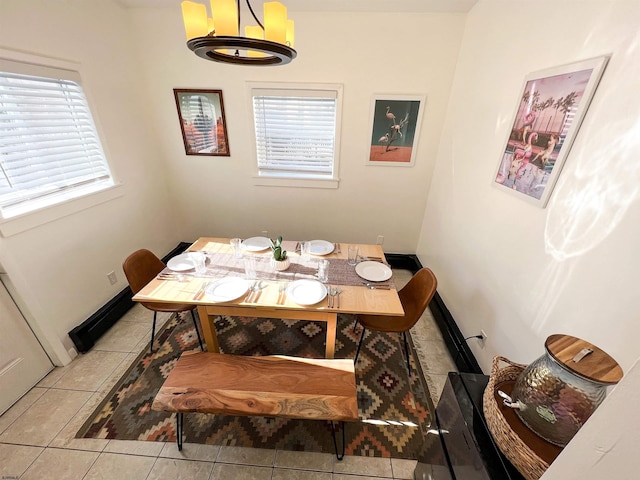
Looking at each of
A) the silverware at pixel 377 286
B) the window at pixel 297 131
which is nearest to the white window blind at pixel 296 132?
the window at pixel 297 131

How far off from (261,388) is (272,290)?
21.7 inches

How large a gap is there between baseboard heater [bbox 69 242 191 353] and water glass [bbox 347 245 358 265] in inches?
84.9

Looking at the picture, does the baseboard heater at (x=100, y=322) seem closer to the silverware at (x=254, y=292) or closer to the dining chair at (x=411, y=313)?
the silverware at (x=254, y=292)

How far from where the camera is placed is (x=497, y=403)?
84cm

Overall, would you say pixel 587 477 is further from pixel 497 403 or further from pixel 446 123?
pixel 446 123

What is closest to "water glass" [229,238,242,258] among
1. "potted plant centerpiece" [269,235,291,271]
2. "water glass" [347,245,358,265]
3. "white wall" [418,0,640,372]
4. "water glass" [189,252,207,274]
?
"water glass" [189,252,207,274]

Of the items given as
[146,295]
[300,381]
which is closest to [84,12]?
[146,295]

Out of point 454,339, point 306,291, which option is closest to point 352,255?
point 306,291

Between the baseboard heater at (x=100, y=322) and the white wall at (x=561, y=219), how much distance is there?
2780 mm

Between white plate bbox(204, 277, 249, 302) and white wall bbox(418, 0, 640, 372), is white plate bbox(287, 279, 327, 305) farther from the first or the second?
white wall bbox(418, 0, 640, 372)

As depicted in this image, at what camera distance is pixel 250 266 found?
1.85m

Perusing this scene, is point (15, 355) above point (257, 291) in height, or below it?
below

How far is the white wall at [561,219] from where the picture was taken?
2.92 ft

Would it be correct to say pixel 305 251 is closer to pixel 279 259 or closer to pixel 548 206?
pixel 279 259
